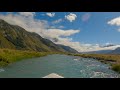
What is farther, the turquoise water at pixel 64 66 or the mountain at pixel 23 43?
the mountain at pixel 23 43

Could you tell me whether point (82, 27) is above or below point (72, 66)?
above

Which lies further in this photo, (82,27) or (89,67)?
(89,67)

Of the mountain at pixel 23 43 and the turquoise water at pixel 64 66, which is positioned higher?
the mountain at pixel 23 43

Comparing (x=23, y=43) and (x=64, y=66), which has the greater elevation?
(x=23, y=43)

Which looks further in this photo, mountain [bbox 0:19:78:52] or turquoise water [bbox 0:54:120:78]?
mountain [bbox 0:19:78:52]

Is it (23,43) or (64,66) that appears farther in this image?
(23,43)

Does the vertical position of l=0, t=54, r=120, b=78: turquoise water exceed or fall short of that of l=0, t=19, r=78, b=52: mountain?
it falls short
